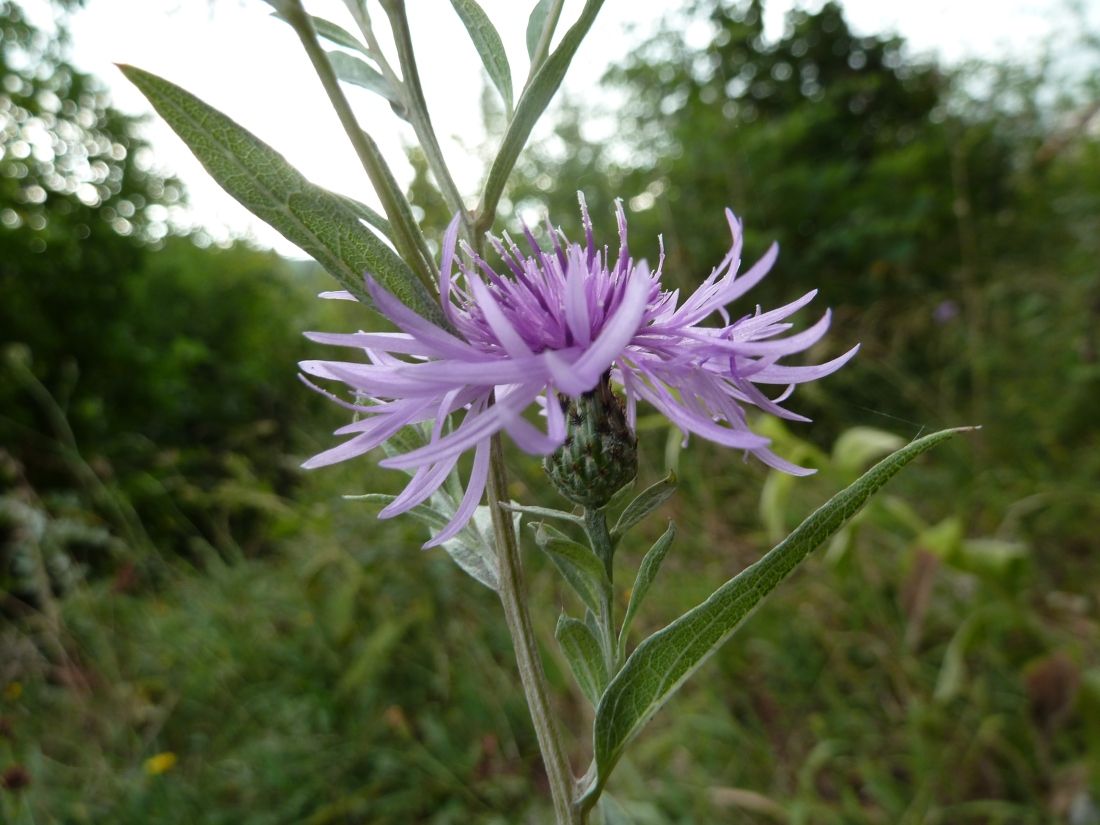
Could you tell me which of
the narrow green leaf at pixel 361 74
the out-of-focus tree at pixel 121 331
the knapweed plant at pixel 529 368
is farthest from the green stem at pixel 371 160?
the out-of-focus tree at pixel 121 331

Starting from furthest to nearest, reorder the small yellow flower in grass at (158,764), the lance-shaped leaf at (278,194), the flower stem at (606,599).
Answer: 1. the small yellow flower in grass at (158,764)
2. the flower stem at (606,599)
3. the lance-shaped leaf at (278,194)

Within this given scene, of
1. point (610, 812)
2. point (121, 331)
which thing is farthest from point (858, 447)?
point (121, 331)

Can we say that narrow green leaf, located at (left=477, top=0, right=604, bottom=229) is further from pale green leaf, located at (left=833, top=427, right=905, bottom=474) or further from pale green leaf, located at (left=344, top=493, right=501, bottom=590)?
pale green leaf, located at (left=833, top=427, right=905, bottom=474)

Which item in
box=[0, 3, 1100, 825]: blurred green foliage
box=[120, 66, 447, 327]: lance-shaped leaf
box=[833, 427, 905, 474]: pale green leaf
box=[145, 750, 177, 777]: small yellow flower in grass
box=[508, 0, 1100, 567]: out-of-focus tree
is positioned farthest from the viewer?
box=[508, 0, 1100, 567]: out-of-focus tree

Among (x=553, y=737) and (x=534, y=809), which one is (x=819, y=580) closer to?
(x=534, y=809)

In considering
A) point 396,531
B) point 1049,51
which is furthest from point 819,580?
point 1049,51

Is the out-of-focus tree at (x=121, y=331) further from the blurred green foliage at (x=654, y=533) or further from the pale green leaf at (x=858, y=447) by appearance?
the pale green leaf at (x=858, y=447)

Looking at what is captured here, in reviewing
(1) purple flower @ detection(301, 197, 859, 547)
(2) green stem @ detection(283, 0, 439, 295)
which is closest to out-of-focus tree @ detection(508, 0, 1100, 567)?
(1) purple flower @ detection(301, 197, 859, 547)
